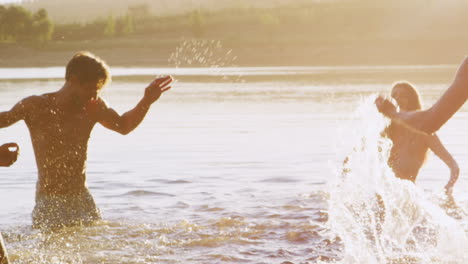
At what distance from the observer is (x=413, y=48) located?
3147 inches

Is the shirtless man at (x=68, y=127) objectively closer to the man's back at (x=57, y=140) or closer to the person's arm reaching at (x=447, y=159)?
the man's back at (x=57, y=140)

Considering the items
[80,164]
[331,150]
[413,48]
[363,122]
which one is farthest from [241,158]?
[413,48]

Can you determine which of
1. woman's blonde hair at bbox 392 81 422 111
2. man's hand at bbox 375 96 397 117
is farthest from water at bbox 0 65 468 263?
man's hand at bbox 375 96 397 117

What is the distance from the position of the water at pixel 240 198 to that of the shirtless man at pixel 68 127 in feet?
1.12

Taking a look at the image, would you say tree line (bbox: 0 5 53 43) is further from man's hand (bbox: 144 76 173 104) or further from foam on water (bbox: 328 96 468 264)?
man's hand (bbox: 144 76 173 104)

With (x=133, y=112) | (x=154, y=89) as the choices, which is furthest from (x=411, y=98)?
(x=133, y=112)

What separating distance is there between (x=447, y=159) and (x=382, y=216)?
0.89 m

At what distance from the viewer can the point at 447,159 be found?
331 inches

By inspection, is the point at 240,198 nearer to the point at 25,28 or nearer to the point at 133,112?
the point at 133,112

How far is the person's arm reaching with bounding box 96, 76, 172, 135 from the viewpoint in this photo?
6.73m

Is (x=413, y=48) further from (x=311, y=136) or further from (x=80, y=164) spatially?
(x=80, y=164)

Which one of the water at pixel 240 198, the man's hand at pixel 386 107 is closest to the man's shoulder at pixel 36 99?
the water at pixel 240 198

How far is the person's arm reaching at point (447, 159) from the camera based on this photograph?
838 centimetres

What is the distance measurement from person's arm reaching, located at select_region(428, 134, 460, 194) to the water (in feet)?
1.31
